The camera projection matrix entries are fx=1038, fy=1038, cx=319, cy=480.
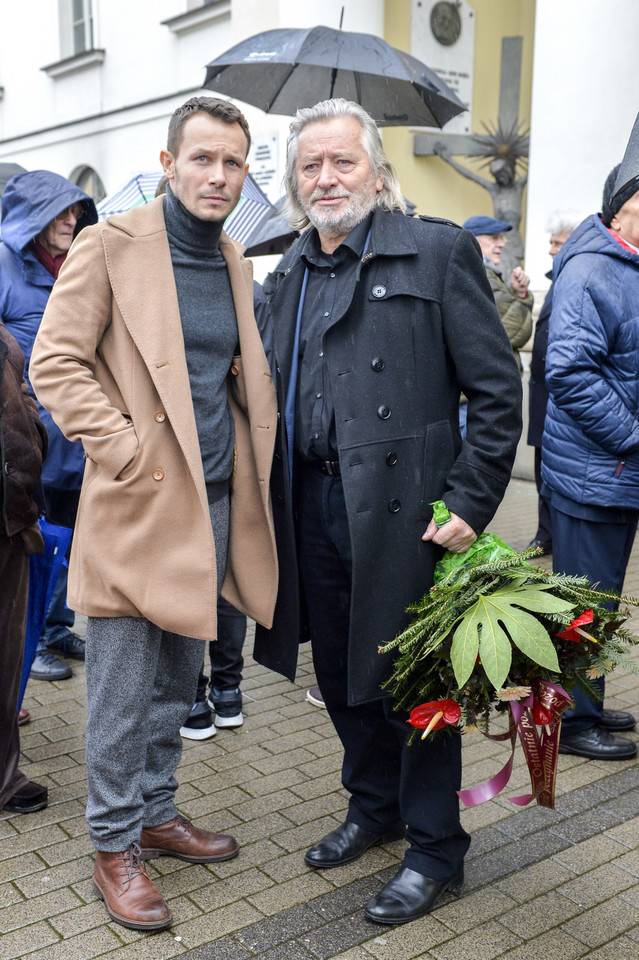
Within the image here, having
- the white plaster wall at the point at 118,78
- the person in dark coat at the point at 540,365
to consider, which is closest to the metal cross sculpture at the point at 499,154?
the white plaster wall at the point at 118,78

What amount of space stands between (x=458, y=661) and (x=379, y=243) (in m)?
1.09

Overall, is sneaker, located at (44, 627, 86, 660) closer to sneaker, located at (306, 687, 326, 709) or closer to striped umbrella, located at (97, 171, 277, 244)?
sneaker, located at (306, 687, 326, 709)

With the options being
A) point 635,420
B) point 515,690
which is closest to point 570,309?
point 635,420

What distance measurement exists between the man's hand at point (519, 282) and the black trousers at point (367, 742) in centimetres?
435

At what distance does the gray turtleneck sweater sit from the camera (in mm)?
2744

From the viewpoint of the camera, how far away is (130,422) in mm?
2619

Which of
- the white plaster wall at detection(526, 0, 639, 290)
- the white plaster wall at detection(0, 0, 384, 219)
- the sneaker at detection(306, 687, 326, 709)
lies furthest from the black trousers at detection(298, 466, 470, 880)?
the white plaster wall at detection(0, 0, 384, 219)

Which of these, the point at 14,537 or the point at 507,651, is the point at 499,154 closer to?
the point at 14,537

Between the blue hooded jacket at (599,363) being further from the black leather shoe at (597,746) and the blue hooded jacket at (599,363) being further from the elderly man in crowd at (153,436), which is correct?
the elderly man in crowd at (153,436)

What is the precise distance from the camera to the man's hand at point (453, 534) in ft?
8.68

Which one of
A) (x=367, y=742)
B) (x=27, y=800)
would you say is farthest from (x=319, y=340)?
(x=27, y=800)

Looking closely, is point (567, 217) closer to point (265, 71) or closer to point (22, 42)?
point (265, 71)

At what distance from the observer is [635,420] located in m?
3.49

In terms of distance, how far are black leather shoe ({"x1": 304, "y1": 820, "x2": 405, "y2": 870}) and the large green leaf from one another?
3.15 ft
